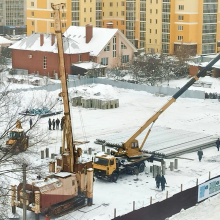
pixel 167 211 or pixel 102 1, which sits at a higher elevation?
pixel 102 1

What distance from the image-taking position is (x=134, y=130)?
44.0 meters

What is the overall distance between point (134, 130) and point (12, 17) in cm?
7785

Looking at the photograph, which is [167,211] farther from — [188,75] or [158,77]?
[188,75]

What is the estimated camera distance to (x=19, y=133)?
37.3 metres

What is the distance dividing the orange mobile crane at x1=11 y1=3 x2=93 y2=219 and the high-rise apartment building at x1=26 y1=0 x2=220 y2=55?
52141 mm

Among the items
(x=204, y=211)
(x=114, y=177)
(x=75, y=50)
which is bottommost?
(x=204, y=211)

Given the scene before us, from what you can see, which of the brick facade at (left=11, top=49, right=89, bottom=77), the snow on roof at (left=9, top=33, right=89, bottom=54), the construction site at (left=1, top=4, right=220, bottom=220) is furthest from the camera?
the snow on roof at (left=9, top=33, right=89, bottom=54)

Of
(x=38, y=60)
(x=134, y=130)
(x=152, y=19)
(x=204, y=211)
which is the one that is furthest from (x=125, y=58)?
(x=204, y=211)

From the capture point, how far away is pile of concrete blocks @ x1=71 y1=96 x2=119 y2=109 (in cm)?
5269

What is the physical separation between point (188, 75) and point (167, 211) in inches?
1803

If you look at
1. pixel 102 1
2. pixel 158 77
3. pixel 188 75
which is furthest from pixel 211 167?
pixel 102 1

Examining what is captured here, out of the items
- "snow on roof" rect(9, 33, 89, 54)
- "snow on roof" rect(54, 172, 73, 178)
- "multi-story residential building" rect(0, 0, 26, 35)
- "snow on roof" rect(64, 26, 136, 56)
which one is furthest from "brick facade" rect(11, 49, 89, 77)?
"multi-story residential building" rect(0, 0, 26, 35)

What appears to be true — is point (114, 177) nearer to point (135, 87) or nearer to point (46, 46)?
point (135, 87)

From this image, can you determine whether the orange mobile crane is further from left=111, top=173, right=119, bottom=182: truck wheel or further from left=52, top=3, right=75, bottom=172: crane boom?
left=111, top=173, right=119, bottom=182: truck wheel
